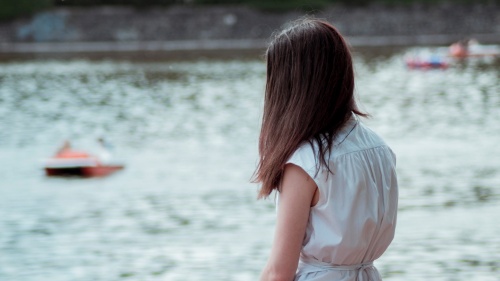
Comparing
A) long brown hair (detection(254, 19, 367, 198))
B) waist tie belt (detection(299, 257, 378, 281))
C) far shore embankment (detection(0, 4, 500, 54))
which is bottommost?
far shore embankment (detection(0, 4, 500, 54))

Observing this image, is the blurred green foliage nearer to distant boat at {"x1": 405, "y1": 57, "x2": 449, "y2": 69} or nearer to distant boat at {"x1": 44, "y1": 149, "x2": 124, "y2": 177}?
distant boat at {"x1": 405, "y1": 57, "x2": 449, "y2": 69}

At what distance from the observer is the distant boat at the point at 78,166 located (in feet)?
44.9

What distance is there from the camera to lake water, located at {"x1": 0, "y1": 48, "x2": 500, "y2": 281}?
8.28m

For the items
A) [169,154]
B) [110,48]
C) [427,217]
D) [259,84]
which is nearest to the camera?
[427,217]

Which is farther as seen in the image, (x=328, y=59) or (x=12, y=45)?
(x=12, y=45)

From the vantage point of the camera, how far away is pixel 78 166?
542 inches

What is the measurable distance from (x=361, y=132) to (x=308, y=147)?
15 centimetres

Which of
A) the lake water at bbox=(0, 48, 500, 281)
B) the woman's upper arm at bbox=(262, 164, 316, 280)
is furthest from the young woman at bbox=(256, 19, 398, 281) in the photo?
the lake water at bbox=(0, 48, 500, 281)

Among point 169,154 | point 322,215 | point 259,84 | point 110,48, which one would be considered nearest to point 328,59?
point 322,215

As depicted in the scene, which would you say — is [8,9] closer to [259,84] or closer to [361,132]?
[259,84]

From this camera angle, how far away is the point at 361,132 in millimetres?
2217

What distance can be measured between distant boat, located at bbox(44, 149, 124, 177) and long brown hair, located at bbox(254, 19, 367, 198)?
11755 mm

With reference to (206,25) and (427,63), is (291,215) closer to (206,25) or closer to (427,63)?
(427,63)

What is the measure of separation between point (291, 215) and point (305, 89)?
29 centimetres
